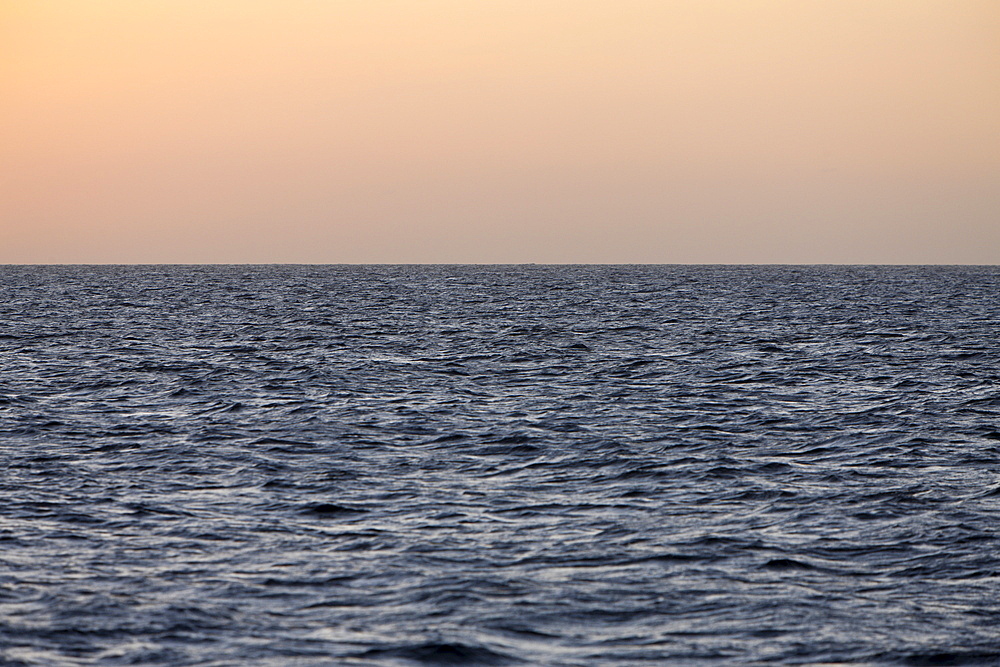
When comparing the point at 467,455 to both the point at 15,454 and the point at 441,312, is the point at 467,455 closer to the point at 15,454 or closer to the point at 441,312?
the point at 15,454

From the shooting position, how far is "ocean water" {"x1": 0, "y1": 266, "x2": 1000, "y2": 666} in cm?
1139

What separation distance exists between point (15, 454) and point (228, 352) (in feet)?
72.7

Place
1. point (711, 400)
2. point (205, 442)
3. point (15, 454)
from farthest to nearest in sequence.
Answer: point (711, 400) < point (205, 442) < point (15, 454)

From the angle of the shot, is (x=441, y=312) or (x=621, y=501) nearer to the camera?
(x=621, y=501)

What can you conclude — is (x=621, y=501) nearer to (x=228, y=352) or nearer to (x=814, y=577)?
(x=814, y=577)

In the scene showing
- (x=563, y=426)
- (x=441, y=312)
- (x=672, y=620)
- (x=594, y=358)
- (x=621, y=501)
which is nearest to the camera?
(x=672, y=620)

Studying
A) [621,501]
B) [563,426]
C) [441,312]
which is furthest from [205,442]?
[441,312]

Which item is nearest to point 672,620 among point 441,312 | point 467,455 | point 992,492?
point 992,492

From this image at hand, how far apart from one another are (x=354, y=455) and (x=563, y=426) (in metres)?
5.49

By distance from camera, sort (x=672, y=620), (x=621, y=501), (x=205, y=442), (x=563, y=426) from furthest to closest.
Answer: (x=563, y=426) → (x=205, y=442) → (x=621, y=501) → (x=672, y=620)

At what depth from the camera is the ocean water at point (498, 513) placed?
37.4 feet

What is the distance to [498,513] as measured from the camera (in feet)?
55.0

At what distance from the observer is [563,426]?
25.3 m

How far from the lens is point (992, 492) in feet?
59.7
